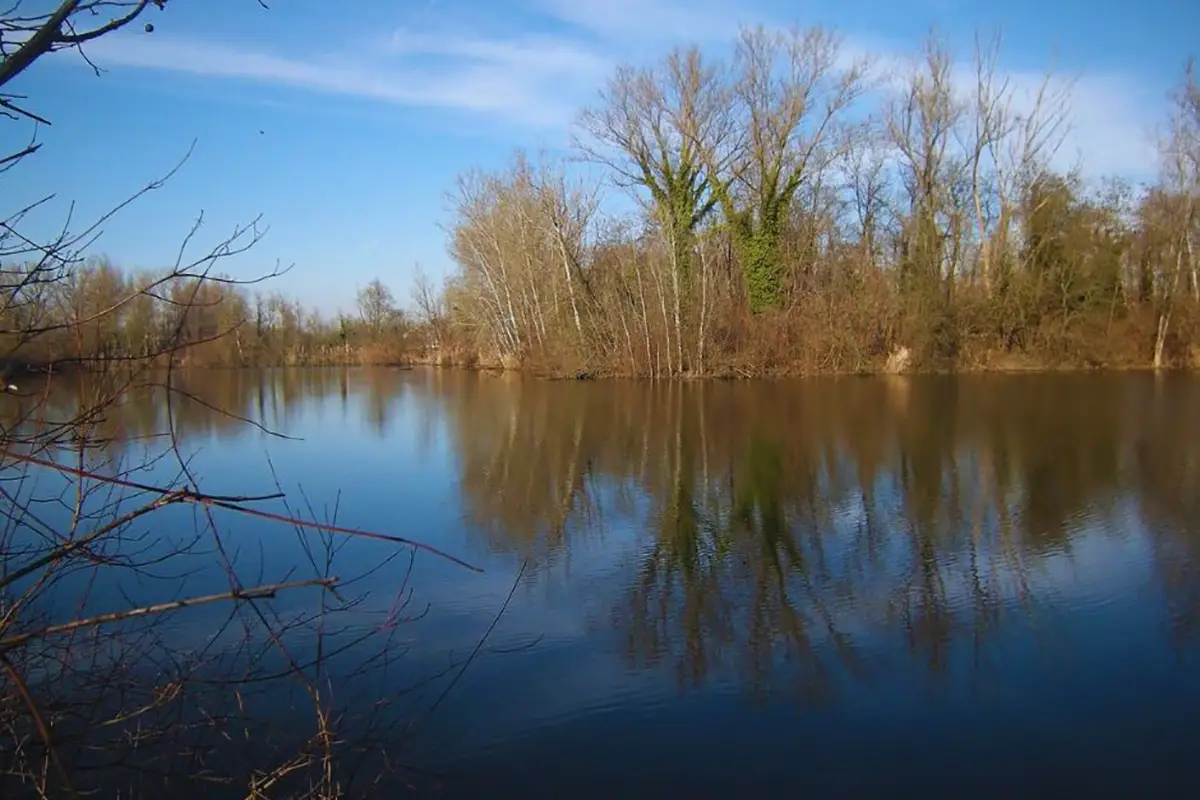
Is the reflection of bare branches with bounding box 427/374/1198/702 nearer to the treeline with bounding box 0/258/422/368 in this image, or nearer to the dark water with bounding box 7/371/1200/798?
the dark water with bounding box 7/371/1200/798

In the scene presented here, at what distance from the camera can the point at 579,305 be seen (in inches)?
1168

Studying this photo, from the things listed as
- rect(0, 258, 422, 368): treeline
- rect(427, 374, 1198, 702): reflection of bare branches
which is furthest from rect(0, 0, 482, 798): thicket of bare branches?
rect(427, 374, 1198, 702): reflection of bare branches

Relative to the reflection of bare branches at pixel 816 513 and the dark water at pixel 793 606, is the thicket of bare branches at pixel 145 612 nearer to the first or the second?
the dark water at pixel 793 606

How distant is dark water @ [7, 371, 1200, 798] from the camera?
3.79 m

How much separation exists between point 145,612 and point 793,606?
453 centimetres

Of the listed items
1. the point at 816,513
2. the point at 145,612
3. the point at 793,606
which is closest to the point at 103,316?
the point at 145,612

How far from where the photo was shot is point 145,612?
5.39 feet

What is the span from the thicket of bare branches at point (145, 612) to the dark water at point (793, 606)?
0.27m

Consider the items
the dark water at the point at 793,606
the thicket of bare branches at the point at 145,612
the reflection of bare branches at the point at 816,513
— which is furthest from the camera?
the reflection of bare branches at the point at 816,513

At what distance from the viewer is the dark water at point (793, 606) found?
3.79 meters

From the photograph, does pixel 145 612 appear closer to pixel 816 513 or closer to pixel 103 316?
pixel 103 316

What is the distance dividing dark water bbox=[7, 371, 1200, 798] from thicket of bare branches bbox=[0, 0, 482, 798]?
10.5 inches

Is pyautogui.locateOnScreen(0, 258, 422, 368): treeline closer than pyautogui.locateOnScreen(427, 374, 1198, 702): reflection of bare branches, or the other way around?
pyautogui.locateOnScreen(0, 258, 422, 368): treeline

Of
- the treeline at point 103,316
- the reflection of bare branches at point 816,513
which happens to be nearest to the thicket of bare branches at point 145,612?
the treeline at point 103,316
